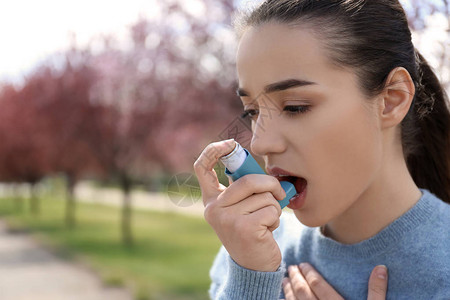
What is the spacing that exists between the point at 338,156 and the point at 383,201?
0.31 meters

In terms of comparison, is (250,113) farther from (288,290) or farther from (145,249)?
(145,249)

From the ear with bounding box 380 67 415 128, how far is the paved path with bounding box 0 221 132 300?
5.45m

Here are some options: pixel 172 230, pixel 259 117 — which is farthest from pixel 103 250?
pixel 259 117

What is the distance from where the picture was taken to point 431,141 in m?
2.02

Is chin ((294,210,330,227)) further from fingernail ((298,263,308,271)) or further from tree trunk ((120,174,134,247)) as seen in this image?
Answer: tree trunk ((120,174,134,247))

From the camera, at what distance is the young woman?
4.99 ft

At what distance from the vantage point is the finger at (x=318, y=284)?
1.70 m

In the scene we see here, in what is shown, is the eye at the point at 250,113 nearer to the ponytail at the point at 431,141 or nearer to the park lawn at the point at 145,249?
the ponytail at the point at 431,141

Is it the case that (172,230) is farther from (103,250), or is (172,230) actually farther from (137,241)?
(103,250)

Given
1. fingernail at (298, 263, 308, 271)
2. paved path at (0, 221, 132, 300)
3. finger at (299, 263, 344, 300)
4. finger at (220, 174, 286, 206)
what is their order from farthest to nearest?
paved path at (0, 221, 132, 300) → fingernail at (298, 263, 308, 271) → finger at (299, 263, 344, 300) → finger at (220, 174, 286, 206)

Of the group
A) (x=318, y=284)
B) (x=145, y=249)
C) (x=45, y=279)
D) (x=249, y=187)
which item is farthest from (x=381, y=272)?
(x=145, y=249)

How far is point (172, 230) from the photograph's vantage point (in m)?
14.1

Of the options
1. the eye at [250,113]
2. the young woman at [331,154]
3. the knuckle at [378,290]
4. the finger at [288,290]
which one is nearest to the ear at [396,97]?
the young woman at [331,154]

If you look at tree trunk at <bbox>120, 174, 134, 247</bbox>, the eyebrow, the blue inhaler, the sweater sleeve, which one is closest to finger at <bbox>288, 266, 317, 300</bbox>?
the sweater sleeve
